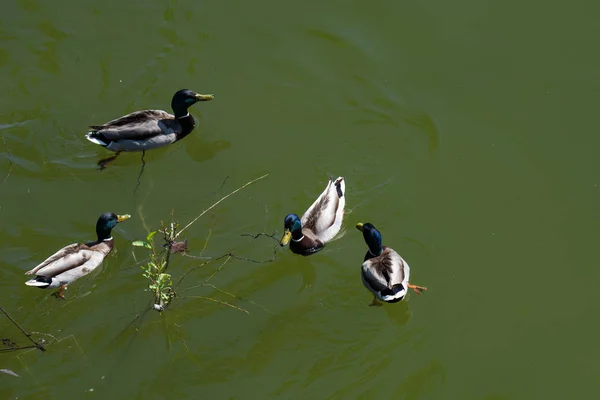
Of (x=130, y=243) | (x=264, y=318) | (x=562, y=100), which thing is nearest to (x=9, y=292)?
(x=130, y=243)

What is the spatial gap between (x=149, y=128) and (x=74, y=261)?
1.91 m

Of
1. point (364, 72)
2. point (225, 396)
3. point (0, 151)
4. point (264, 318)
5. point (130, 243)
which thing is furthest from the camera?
point (364, 72)

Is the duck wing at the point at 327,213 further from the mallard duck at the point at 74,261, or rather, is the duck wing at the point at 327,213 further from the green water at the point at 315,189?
the mallard duck at the point at 74,261

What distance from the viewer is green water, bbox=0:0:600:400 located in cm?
757

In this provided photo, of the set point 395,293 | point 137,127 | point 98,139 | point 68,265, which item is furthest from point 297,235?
point 98,139

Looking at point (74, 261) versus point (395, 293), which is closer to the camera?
point (395, 293)

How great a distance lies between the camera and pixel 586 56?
10.0 meters

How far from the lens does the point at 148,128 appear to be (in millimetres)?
9000

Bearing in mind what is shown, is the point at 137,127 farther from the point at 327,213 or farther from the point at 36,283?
the point at 327,213

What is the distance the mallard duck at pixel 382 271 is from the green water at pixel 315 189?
0.25 metres

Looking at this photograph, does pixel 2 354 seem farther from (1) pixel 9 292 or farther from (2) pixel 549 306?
(2) pixel 549 306

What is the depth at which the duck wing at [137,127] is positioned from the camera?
29.1 feet

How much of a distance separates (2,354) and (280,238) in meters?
3.05

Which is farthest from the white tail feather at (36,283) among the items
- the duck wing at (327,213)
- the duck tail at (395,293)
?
the duck tail at (395,293)
